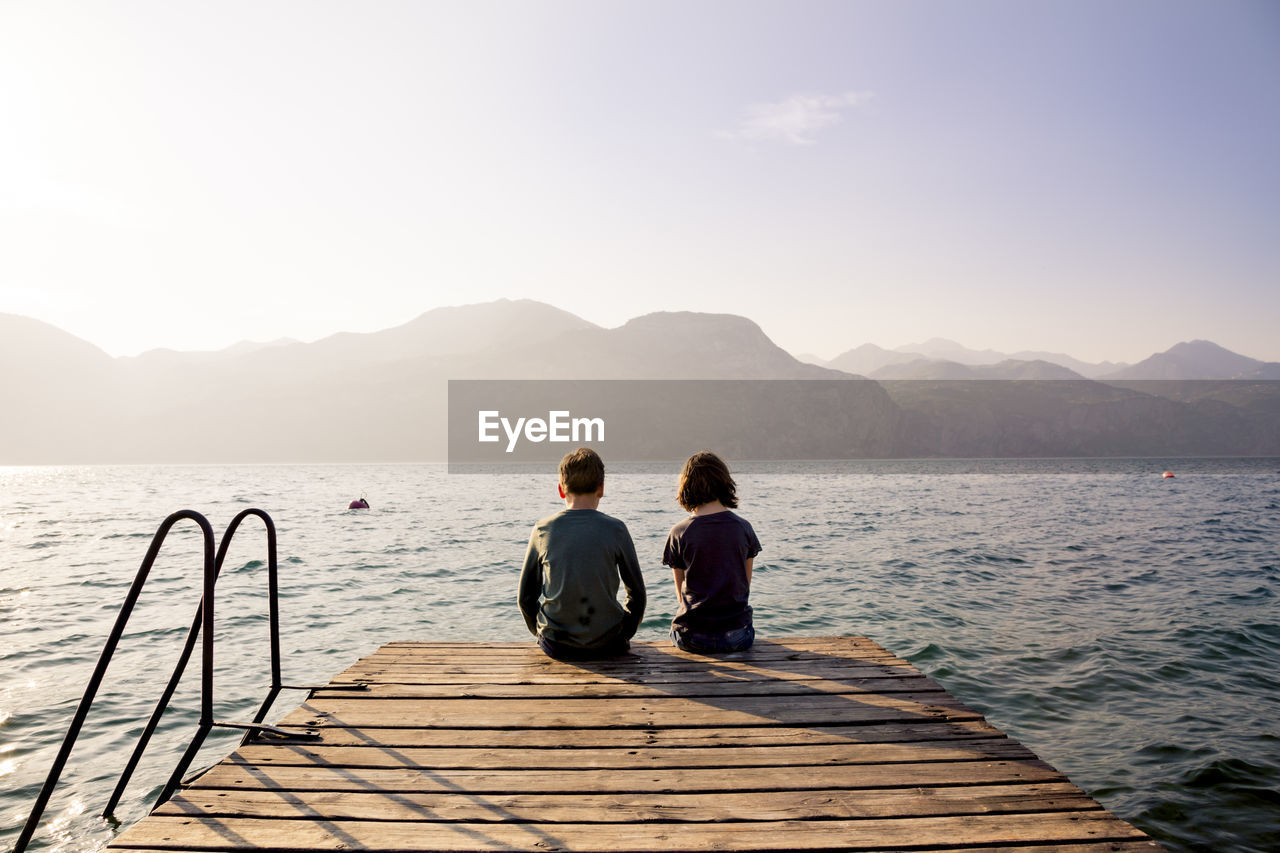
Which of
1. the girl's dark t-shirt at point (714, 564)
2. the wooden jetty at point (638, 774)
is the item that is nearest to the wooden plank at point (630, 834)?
the wooden jetty at point (638, 774)

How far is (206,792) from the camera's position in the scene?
3.58 meters

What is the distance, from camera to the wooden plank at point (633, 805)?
3309 millimetres

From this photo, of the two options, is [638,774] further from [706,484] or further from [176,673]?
[176,673]

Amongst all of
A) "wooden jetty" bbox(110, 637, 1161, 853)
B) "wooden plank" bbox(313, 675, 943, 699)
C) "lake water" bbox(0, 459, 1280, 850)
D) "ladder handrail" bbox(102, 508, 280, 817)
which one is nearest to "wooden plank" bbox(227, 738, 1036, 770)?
"wooden jetty" bbox(110, 637, 1161, 853)

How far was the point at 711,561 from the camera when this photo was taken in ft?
19.1

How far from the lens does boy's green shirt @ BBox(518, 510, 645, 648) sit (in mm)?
5406

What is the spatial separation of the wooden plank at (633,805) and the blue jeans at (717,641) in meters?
2.58

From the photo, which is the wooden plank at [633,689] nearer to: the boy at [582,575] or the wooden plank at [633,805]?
the boy at [582,575]

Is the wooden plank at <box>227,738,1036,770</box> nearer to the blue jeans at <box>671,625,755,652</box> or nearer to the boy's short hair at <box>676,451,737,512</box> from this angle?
the blue jeans at <box>671,625,755,652</box>

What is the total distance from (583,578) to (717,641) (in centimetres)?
157

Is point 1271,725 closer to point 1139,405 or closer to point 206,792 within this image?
point 206,792

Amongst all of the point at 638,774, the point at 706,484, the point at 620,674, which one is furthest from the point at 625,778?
the point at 706,484

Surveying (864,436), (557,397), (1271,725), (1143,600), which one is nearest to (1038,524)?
(1143,600)

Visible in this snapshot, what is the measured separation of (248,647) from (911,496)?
44.3 m
